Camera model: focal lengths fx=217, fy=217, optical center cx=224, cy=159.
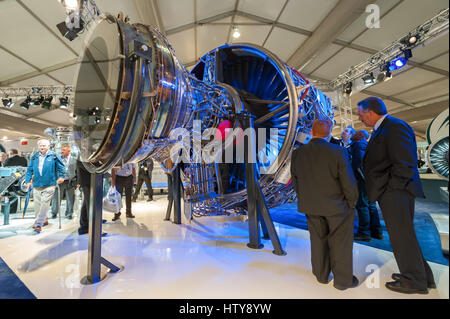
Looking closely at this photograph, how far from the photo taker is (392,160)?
173 cm

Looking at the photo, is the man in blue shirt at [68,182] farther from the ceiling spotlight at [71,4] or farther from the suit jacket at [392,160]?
the suit jacket at [392,160]

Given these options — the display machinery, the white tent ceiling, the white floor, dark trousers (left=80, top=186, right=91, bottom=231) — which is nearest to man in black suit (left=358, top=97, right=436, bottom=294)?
the white floor

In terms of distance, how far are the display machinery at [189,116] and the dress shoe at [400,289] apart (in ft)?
3.31

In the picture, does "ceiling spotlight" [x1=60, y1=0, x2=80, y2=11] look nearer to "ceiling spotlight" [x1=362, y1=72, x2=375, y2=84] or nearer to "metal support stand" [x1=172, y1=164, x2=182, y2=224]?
"metal support stand" [x1=172, y1=164, x2=182, y2=224]

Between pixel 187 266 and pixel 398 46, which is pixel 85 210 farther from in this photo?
pixel 398 46

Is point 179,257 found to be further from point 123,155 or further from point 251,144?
point 251,144

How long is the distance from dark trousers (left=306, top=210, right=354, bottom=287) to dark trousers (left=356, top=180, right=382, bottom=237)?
162cm

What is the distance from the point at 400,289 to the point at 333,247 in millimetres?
539

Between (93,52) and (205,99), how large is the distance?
45.1 inches

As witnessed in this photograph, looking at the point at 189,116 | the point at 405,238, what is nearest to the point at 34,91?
the point at 189,116

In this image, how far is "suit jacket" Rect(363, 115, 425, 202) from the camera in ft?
5.48

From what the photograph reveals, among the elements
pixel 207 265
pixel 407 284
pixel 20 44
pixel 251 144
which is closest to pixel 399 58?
pixel 251 144

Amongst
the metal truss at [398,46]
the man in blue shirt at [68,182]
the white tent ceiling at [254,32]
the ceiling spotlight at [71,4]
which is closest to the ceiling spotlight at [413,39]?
the metal truss at [398,46]

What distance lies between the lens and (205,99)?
253 cm
